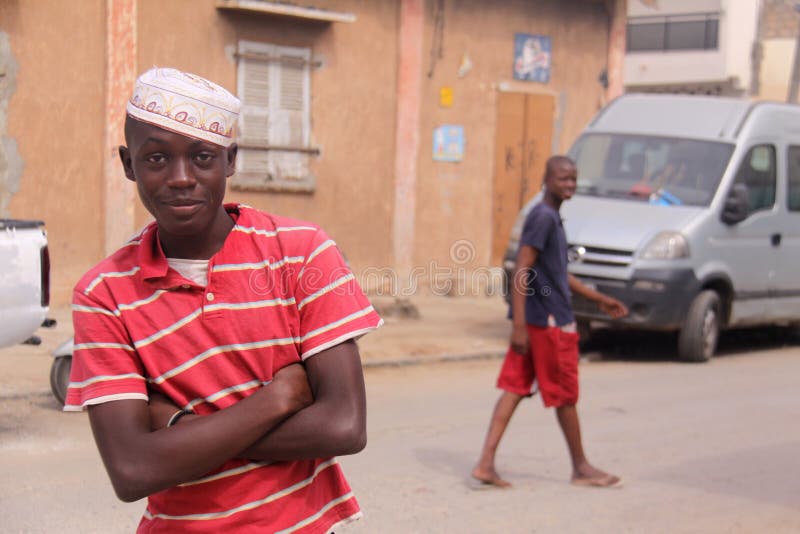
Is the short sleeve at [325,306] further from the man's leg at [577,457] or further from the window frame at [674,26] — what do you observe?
the window frame at [674,26]

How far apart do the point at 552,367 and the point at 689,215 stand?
5.02m

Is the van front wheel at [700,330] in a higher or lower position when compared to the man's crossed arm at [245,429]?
lower

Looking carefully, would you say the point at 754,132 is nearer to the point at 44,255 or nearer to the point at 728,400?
the point at 728,400

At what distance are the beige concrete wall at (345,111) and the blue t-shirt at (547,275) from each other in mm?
7771

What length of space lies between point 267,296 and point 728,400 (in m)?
7.25

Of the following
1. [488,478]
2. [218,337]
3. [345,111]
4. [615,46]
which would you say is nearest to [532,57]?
[615,46]

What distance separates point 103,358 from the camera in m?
2.08

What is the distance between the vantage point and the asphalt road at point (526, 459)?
542 cm

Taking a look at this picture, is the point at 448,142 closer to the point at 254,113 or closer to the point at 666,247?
the point at 254,113

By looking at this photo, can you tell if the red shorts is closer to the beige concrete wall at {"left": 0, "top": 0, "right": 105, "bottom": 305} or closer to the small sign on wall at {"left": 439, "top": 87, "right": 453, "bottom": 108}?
the beige concrete wall at {"left": 0, "top": 0, "right": 105, "bottom": 305}

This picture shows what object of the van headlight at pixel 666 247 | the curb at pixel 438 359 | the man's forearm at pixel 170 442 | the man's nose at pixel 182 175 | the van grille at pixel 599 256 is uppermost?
the man's nose at pixel 182 175

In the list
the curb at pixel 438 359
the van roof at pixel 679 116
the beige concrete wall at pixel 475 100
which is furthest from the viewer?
the beige concrete wall at pixel 475 100

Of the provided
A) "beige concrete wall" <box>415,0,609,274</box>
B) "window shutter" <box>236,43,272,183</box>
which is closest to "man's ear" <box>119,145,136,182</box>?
"window shutter" <box>236,43,272,183</box>

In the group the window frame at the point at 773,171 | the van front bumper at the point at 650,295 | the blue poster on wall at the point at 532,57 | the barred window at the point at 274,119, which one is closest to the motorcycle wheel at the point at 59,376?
the van front bumper at the point at 650,295
